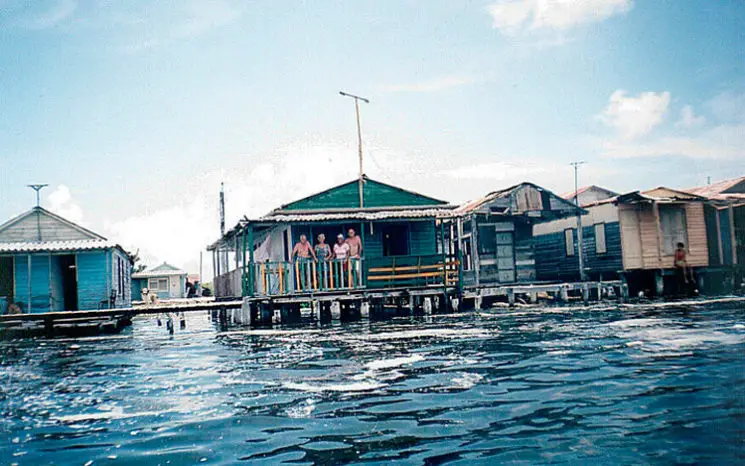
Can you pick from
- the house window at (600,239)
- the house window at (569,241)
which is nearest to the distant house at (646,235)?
the house window at (600,239)

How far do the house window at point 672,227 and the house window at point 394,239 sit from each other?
424 inches

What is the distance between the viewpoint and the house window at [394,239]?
896 inches

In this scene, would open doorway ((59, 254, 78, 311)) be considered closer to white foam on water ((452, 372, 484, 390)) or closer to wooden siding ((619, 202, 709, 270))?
white foam on water ((452, 372, 484, 390))

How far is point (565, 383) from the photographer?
294 inches

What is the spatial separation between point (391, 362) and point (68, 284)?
1882 cm

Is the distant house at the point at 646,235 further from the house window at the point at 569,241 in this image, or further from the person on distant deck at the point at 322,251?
the person on distant deck at the point at 322,251

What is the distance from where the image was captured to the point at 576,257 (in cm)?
2827

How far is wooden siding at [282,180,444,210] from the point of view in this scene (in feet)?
76.7

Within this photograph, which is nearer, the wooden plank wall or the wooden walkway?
the wooden walkway

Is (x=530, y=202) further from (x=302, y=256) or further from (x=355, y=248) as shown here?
(x=302, y=256)

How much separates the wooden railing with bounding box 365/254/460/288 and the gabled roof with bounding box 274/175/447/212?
3074mm

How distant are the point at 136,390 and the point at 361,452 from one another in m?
4.33

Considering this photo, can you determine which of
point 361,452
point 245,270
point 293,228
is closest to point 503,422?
point 361,452

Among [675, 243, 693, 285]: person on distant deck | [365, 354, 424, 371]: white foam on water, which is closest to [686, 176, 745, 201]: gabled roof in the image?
[675, 243, 693, 285]: person on distant deck
